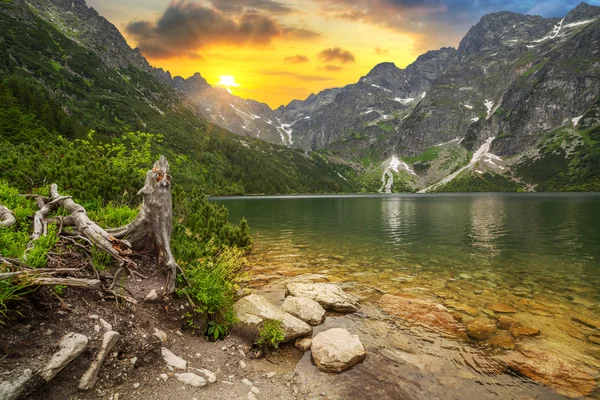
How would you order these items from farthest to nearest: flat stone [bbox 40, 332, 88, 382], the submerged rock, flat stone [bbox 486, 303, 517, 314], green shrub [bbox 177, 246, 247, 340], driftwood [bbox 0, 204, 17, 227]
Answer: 1. flat stone [bbox 486, 303, 517, 314]
2. green shrub [bbox 177, 246, 247, 340]
3. the submerged rock
4. driftwood [bbox 0, 204, 17, 227]
5. flat stone [bbox 40, 332, 88, 382]

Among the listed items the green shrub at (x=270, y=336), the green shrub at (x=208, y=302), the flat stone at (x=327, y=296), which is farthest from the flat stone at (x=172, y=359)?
the flat stone at (x=327, y=296)

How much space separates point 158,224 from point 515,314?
57.5 ft

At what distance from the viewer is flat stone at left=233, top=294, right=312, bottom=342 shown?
431 inches

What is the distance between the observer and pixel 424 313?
14305 mm

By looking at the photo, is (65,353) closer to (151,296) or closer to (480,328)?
(151,296)

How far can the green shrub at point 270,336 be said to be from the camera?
400 inches

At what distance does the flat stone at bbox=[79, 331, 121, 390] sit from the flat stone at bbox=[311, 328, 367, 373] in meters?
6.17

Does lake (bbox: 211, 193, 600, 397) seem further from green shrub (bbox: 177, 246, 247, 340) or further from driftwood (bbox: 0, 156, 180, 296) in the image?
driftwood (bbox: 0, 156, 180, 296)

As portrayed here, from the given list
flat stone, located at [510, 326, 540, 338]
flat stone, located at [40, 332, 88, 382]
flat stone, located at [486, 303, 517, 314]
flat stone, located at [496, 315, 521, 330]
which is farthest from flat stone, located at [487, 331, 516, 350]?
flat stone, located at [40, 332, 88, 382]

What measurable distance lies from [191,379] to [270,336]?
3.46 metres

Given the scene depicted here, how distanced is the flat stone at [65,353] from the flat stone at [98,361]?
399 mm

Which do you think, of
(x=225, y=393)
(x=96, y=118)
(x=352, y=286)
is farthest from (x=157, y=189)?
(x=96, y=118)

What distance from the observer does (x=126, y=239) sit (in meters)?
10.4

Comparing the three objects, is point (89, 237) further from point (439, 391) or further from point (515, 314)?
point (515, 314)
